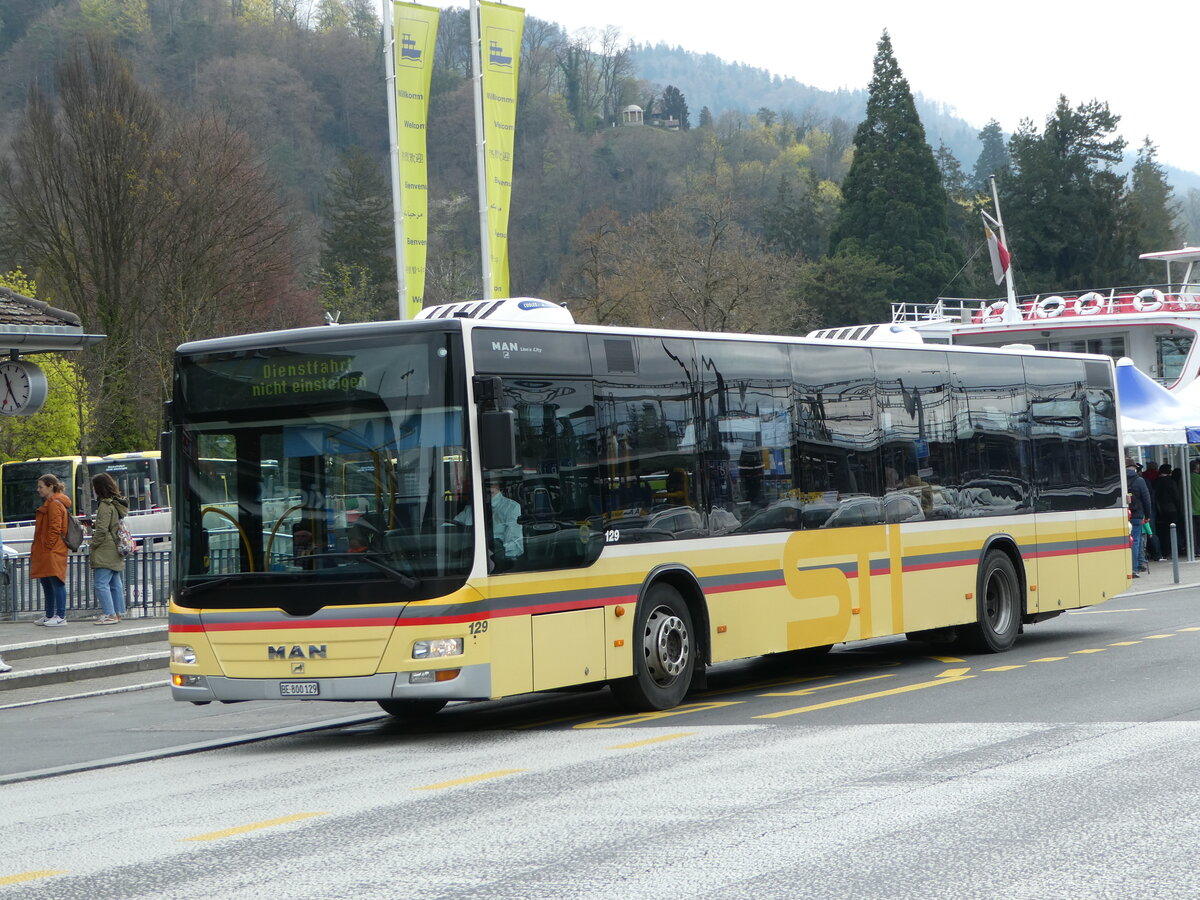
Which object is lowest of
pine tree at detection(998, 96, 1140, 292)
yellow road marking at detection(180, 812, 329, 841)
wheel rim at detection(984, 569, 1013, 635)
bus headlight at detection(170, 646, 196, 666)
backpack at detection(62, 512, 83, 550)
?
yellow road marking at detection(180, 812, 329, 841)

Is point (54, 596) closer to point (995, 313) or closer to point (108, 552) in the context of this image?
point (108, 552)

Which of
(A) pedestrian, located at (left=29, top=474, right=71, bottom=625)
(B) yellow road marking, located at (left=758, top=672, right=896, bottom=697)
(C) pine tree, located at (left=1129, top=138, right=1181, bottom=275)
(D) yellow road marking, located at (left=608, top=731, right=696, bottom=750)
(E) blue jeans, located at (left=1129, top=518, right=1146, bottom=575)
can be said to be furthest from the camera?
(C) pine tree, located at (left=1129, top=138, right=1181, bottom=275)

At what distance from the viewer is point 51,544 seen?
2083 cm

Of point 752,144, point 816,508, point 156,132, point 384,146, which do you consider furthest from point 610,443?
point 752,144

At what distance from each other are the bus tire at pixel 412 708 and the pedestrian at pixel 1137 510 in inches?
726

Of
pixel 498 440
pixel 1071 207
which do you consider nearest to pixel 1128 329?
pixel 498 440

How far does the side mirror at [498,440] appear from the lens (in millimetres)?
10305

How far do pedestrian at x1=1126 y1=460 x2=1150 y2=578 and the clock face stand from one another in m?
18.4

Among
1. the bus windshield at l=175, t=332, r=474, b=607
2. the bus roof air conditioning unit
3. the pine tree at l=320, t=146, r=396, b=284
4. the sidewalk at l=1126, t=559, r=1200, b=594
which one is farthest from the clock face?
the pine tree at l=320, t=146, r=396, b=284

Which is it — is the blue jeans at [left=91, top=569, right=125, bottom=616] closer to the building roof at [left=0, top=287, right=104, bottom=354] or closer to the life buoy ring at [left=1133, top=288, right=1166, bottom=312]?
the building roof at [left=0, top=287, right=104, bottom=354]

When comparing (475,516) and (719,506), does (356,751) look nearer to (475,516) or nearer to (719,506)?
(475,516)

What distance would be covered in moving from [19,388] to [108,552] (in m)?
3.21

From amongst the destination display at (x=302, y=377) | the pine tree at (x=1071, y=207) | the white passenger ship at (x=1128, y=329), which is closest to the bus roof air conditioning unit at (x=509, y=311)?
the destination display at (x=302, y=377)

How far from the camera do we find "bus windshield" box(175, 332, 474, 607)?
411 inches
